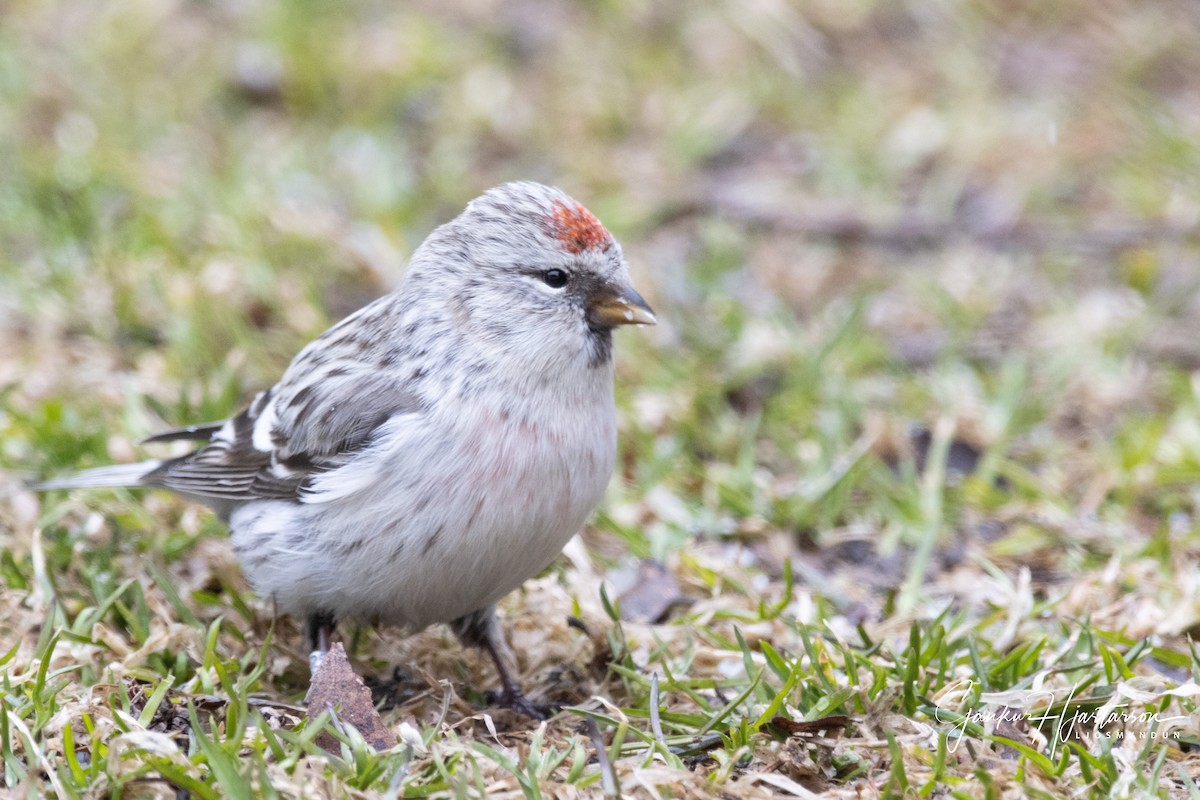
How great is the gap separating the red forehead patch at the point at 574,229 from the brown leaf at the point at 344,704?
3.37ft

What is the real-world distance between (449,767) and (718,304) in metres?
2.86

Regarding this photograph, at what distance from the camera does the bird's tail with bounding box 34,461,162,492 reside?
3643 millimetres

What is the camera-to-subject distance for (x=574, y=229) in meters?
3.22

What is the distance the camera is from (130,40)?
22.2 ft

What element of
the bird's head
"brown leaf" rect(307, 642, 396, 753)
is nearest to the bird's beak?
the bird's head

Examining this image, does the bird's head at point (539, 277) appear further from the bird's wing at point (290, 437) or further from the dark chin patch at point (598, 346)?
the bird's wing at point (290, 437)

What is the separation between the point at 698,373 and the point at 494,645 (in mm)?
1629

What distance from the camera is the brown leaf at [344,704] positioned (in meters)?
2.73

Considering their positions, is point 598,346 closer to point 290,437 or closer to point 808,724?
point 290,437

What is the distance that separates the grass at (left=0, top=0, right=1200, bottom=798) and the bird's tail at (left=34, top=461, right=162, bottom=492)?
73 mm

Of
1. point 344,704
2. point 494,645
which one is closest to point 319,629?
point 494,645

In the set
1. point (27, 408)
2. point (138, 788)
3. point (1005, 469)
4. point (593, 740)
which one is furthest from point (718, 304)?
point (138, 788)

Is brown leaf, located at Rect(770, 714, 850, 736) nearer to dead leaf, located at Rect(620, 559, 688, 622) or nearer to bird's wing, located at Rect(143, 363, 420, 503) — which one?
dead leaf, located at Rect(620, 559, 688, 622)

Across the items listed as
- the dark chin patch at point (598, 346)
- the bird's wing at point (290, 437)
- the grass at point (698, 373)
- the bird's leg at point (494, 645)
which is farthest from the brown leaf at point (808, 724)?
the bird's wing at point (290, 437)
